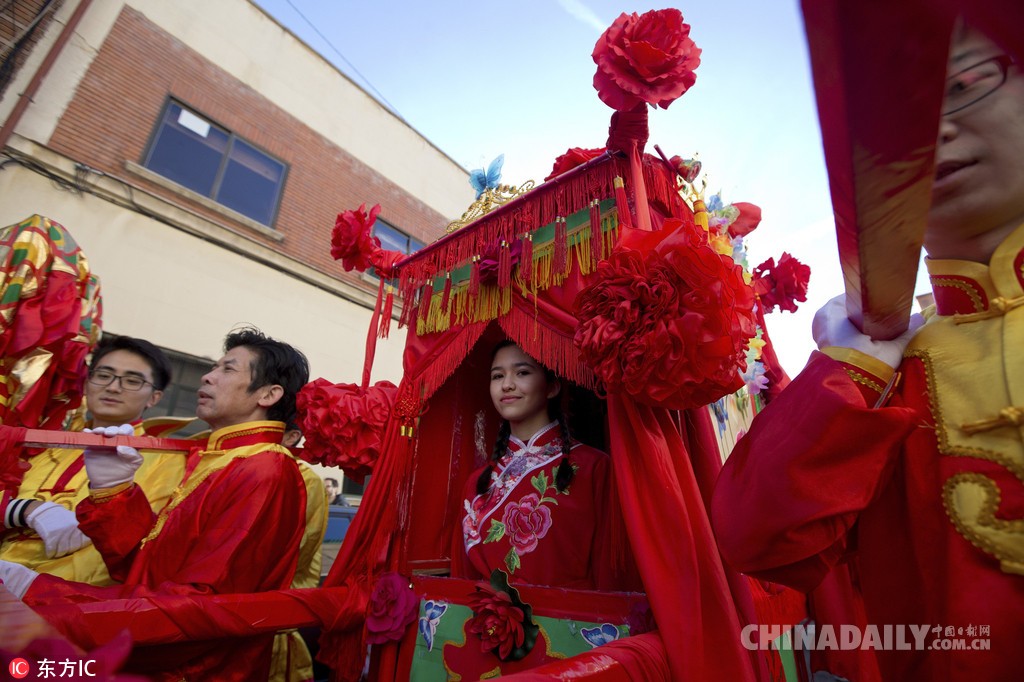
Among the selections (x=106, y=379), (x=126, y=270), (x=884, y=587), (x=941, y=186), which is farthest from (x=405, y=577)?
(x=126, y=270)

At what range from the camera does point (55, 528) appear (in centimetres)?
227

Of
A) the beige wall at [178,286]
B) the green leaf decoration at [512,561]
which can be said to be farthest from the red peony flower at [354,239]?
the beige wall at [178,286]

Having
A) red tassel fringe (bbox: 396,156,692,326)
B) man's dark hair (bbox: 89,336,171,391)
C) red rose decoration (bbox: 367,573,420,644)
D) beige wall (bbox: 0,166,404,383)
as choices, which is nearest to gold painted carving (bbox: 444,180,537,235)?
red tassel fringe (bbox: 396,156,692,326)

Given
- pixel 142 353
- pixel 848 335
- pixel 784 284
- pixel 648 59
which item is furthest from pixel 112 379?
pixel 784 284

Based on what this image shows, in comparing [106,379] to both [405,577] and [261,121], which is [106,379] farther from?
[261,121]

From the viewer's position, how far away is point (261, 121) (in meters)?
6.94

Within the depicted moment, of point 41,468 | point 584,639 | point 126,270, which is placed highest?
point 126,270

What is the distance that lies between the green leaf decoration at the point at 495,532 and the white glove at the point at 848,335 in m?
1.43

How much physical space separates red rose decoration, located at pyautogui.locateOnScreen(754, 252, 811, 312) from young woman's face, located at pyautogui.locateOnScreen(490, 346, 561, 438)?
1486 millimetres

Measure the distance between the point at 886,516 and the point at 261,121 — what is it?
8.31 metres

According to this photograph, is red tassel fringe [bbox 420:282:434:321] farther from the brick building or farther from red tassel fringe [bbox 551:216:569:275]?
the brick building

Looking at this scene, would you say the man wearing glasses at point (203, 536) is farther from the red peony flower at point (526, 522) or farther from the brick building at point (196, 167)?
the brick building at point (196, 167)

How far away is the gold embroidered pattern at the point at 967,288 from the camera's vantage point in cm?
86

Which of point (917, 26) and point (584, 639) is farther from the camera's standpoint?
point (584, 639)
